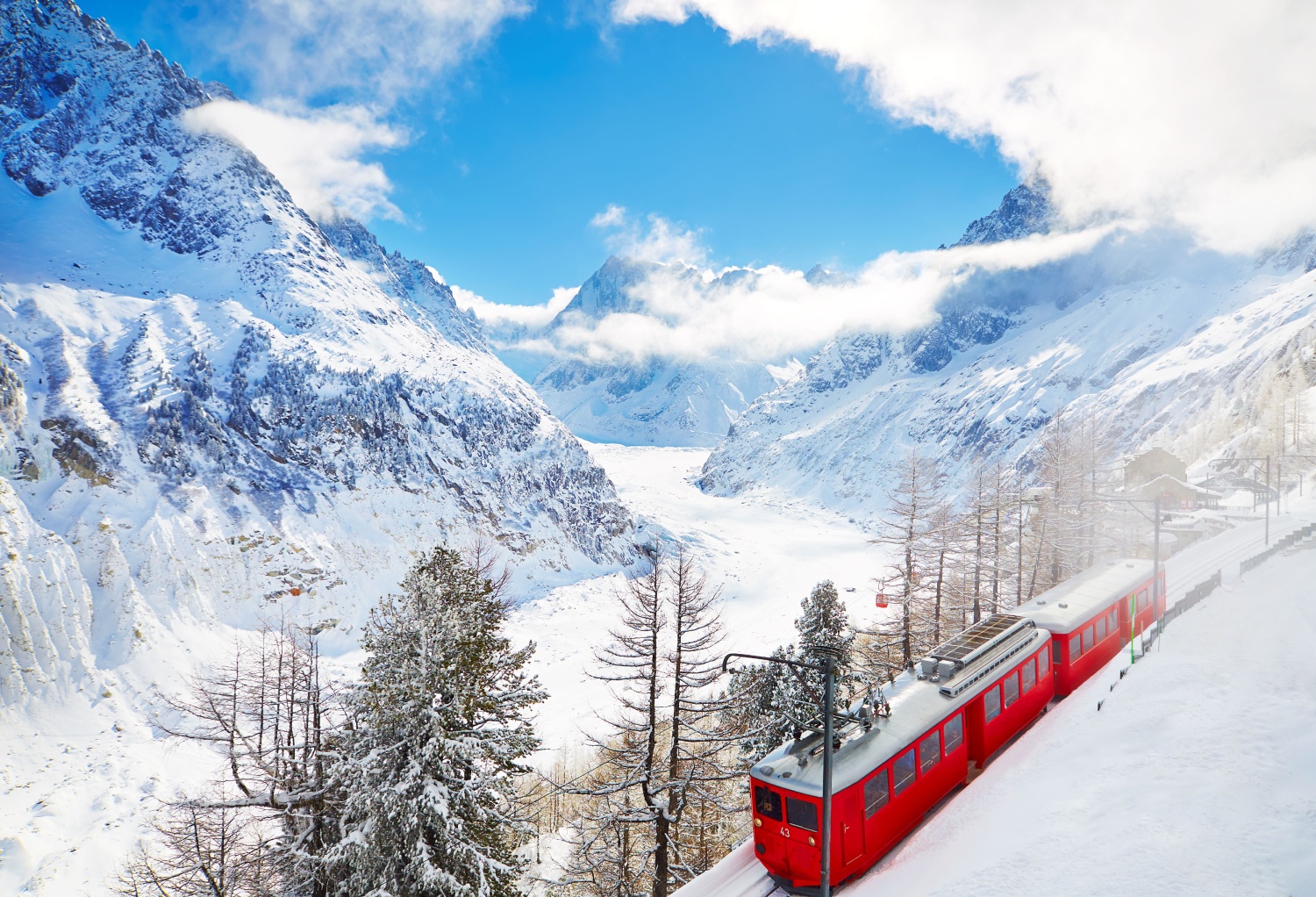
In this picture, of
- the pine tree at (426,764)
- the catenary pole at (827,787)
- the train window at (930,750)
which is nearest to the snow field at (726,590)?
the train window at (930,750)

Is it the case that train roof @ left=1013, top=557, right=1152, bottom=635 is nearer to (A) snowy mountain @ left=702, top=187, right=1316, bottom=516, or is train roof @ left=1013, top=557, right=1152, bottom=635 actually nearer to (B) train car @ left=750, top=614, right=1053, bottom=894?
(B) train car @ left=750, top=614, right=1053, bottom=894

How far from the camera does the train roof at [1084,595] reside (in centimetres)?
1878

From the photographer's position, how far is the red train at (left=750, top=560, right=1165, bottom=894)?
11273 mm

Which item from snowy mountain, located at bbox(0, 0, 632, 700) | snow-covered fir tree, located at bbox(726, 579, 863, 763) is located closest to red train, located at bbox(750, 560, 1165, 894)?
snow-covered fir tree, located at bbox(726, 579, 863, 763)

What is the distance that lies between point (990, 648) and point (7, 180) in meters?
110

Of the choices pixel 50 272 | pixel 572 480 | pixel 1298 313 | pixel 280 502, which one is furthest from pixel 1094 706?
pixel 1298 313

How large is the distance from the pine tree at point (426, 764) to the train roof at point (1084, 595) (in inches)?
657

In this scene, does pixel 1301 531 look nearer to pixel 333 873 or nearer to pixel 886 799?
pixel 886 799

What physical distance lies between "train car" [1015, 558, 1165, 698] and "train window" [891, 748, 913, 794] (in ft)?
28.8

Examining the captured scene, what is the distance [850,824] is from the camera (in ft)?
36.8

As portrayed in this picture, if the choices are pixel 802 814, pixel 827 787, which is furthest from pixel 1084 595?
pixel 827 787

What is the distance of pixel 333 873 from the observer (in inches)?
515

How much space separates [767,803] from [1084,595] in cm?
1625

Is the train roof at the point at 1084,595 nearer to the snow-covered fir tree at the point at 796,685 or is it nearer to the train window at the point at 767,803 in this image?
the snow-covered fir tree at the point at 796,685
